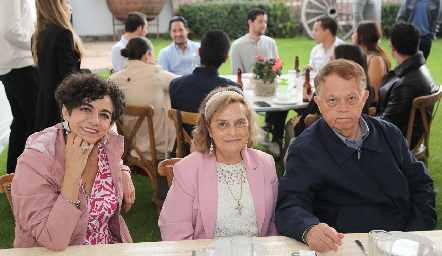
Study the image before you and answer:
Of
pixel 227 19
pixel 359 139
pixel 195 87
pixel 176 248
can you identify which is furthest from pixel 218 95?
pixel 227 19

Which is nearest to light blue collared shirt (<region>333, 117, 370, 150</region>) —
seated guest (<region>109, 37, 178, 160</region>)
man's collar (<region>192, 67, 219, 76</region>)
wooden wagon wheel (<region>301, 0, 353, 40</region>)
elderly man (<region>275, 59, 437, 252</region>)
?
elderly man (<region>275, 59, 437, 252</region>)

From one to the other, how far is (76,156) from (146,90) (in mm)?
2018

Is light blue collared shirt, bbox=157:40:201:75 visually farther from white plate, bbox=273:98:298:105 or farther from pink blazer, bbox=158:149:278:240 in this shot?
pink blazer, bbox=158:149:278:240

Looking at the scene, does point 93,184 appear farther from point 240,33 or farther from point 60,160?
point 240,33

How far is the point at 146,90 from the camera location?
4.07 meters

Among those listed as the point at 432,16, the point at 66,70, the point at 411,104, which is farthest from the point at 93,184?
the point at 432,16

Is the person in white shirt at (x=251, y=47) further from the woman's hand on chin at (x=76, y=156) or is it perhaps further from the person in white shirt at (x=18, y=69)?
the woman's hand on chin at (x=76, y=156)

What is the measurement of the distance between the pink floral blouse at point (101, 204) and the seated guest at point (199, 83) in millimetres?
1401

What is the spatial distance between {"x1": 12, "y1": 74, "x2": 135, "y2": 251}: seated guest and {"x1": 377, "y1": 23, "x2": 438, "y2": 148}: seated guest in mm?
2109

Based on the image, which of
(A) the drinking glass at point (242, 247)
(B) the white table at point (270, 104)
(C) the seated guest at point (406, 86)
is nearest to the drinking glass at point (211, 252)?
(A) the drinking glass at point (242, 247)

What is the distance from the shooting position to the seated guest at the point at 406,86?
380 centimetres

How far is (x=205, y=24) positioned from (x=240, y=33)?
0.93 meters

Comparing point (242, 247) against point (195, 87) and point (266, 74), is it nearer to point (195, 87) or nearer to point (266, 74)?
point (195, 87)

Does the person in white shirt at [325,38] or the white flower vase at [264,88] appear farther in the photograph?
the person in white shirt at [325,38]
